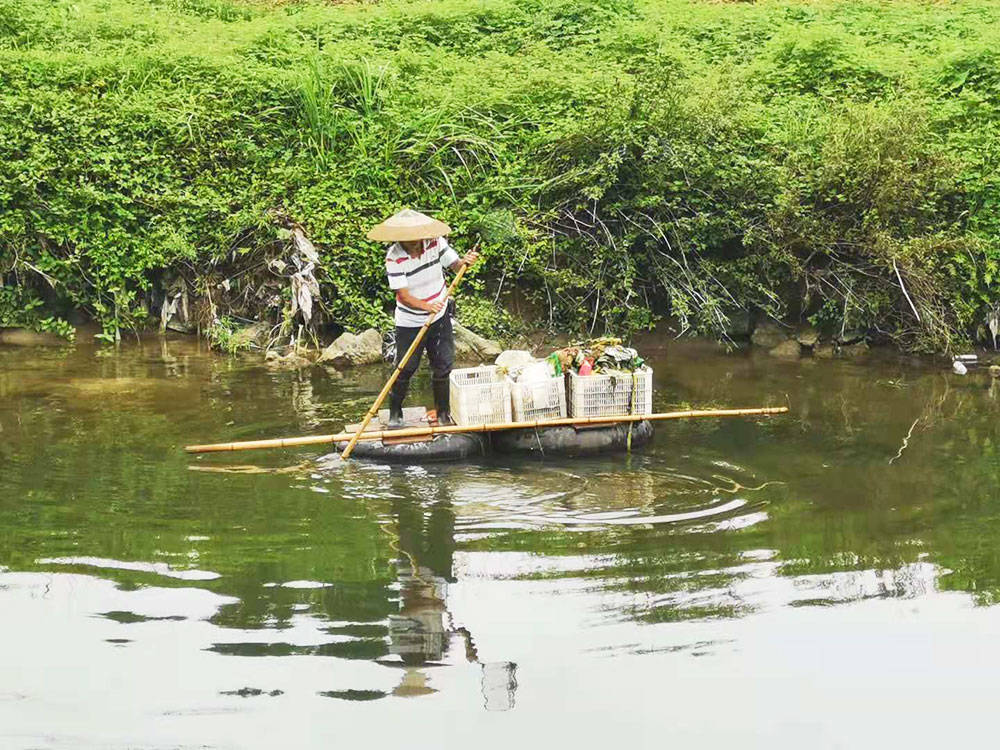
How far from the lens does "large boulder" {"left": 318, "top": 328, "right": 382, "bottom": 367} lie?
13.3m

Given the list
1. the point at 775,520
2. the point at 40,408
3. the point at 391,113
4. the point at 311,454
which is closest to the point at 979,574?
the point at 775,520

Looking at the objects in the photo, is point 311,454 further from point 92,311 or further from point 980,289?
point 980,289

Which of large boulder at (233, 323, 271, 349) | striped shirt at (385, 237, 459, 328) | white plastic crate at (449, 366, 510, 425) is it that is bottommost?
white plastic crate at (449, 366, 510, 425)

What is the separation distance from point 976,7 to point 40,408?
13904 millimetres

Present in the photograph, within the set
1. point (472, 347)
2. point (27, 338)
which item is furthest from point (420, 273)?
point (27, 338)

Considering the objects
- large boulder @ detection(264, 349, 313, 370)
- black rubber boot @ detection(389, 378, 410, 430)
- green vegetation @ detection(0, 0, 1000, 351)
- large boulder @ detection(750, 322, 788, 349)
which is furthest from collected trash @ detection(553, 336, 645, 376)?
large boulder @ detection(750, 322, 788, 349)

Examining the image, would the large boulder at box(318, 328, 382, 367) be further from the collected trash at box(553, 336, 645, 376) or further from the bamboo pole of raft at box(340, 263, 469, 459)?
the collected trash at box(553, 336, 645, 376)

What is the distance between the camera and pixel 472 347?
13273 millimetres

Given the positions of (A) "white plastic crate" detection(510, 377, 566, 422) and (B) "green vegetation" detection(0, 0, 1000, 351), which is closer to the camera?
(A) "white plastic crate" detection(510, 377, 566, 422)

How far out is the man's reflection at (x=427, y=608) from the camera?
21.5ft

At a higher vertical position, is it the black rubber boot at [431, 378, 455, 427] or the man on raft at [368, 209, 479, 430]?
the man on raft at [368, 209, 479, 430]

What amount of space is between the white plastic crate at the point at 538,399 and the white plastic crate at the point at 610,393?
0.35 ft

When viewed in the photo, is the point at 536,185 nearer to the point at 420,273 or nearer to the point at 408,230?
the point at 420,273

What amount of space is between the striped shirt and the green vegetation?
134 inches
